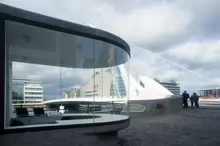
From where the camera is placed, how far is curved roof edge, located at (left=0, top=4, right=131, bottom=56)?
6266 millimetres

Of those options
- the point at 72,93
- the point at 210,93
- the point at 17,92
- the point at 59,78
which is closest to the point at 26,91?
the point at 17,92

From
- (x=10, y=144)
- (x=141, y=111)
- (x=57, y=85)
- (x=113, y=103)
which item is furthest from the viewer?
(x=141, y=111)

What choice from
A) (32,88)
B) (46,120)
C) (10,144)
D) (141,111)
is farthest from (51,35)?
(141,111)

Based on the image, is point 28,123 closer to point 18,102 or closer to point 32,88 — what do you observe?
point 18,102

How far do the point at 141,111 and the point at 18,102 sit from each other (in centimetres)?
1407

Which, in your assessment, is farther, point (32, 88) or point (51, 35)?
point (32, 88)

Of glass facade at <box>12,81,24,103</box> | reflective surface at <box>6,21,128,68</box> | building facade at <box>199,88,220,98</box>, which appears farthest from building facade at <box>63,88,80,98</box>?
building facade at <box>199,88,220,98</box>

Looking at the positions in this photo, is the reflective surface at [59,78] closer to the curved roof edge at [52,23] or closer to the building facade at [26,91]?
the building facade at [26,91]

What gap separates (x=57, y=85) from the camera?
8.92m

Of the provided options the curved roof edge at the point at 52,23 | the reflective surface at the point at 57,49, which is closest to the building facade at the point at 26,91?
the reflective surface at the point at 57,49

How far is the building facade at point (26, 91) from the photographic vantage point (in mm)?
6892

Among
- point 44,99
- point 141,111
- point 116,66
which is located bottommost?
point 141,111

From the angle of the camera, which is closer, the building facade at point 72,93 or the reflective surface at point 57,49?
the reflective surface at point 57,49

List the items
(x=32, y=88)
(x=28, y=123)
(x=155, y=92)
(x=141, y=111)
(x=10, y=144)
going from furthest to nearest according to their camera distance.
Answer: (x=155, y=92) → (x=141, y=111) → (x=32, y=88) → (x=28, y=123) → (x=10, y=144)
